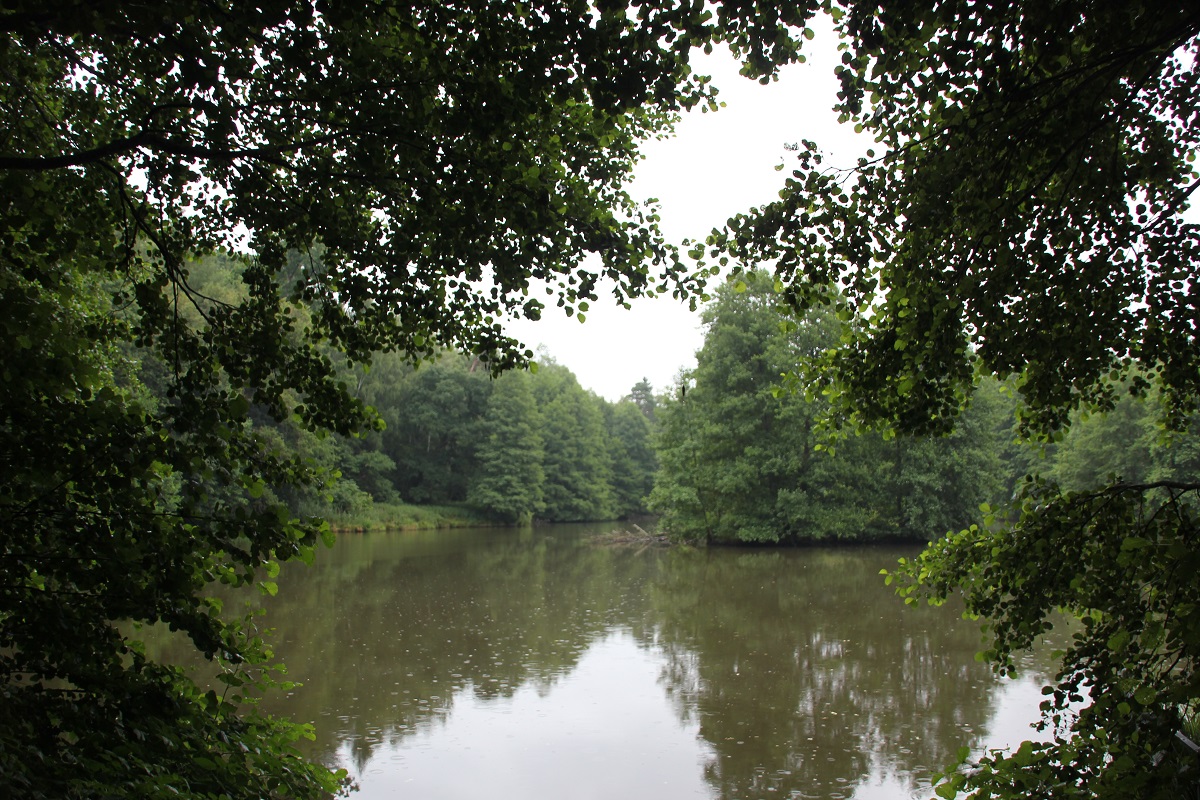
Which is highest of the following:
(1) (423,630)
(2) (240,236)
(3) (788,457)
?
Result: (2) (240,236)

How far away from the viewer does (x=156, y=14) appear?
2.80m

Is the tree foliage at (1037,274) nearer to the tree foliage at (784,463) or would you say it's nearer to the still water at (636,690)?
the still water at (636,690)

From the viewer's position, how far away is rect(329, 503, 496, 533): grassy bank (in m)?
38.4

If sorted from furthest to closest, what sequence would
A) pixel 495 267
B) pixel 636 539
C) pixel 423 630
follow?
pixel 636 539 < pixel 423 630 < pixel 495 267

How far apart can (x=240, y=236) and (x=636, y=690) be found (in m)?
7.71

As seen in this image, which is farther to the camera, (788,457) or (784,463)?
(788,457)

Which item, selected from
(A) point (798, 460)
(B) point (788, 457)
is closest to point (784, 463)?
(B) point (788, 457)

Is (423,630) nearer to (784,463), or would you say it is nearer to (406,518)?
(784,463)

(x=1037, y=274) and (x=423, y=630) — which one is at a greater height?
(x=1037, y=274)

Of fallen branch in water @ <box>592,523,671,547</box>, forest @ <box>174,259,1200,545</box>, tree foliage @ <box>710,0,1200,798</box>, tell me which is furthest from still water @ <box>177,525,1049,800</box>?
fallen branch in water @ <box>592,523,671,547</box>

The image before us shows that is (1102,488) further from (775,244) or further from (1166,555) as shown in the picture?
(775,244)

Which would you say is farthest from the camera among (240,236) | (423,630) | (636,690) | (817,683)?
(423,630)

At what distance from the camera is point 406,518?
43.6 m

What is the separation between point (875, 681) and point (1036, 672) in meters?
2.31
